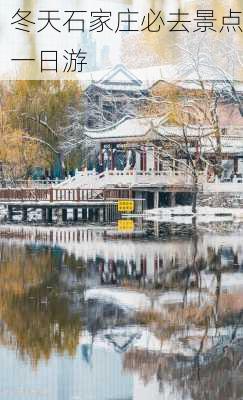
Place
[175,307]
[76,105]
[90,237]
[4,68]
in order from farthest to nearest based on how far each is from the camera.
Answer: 1. [76,105]
2. [4,68]
3. [90,237]
4. [175,307]

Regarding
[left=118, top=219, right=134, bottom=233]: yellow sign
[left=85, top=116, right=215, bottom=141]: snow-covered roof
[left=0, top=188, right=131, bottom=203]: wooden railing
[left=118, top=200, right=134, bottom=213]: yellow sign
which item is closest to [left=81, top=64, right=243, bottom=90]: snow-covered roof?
[left=85, top=116, right=215, bottom=141]: snow-covered roof

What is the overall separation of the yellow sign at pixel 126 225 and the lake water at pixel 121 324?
16.8 feet

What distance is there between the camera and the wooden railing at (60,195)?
82.7 feet

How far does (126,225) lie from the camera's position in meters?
21.7

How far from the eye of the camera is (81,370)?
6461 mm

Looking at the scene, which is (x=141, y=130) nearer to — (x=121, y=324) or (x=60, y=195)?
(x=60, y=195)

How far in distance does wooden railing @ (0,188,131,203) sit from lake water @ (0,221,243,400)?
34.5ft

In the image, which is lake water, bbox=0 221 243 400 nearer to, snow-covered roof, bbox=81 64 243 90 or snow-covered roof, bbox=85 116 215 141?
snow-covered roof, bbox=85 116 215 141

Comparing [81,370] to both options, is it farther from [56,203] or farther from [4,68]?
[4,68]

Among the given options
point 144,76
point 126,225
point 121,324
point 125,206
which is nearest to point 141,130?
point 125,206

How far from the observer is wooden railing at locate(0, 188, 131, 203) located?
992 inches

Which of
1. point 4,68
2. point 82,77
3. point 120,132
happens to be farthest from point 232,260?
point 82,77

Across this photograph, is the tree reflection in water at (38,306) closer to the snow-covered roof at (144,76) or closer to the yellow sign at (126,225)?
the yellow sign at (126,225)

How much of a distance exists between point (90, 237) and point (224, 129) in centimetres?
1232
